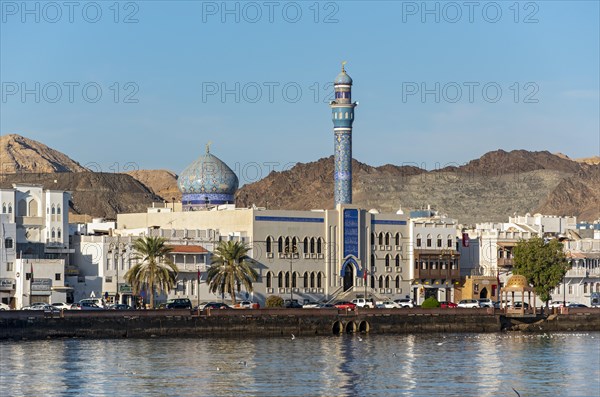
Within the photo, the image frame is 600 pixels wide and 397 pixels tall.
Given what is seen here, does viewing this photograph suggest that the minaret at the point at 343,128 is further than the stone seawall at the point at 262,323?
Yes

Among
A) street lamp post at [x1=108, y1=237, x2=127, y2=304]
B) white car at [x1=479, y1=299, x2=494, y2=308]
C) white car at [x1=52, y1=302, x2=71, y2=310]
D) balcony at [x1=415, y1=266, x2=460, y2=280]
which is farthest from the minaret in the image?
white car at [x1=52, y1=302, x2=71, y2=310]

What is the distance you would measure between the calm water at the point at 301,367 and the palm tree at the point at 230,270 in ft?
46.5

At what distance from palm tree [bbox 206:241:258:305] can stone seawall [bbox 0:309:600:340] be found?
8.47m

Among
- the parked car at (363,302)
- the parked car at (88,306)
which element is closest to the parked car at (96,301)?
the parked car at (88,306)

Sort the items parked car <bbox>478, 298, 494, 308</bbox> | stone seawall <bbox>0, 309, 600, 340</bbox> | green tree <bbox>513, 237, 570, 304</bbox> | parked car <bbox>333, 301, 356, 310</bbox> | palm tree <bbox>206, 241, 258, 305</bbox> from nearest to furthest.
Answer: stone seawall <bbox>0, 309, 600, 340</bbox>
parked car <bbox>333, 301, 356, 310</bbox>
palm tree <bbox>206, 241, 258, 305</bbox>
parked car <bbox>478, 298, 494, 308</bbox>
green tree <bbox>513, 237, 570, 304</bbox>

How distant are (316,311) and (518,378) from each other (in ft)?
109

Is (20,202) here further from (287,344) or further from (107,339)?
(287,344)

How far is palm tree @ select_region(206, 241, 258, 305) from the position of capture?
11000 centimetres

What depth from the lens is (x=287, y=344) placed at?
92.2 metres

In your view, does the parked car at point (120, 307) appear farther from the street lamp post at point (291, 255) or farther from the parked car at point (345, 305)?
the street lamp post at point (291, 255)

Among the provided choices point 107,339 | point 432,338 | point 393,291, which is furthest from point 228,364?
point 393,291

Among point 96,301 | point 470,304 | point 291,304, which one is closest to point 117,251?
point 96,301

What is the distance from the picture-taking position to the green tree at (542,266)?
400 ft

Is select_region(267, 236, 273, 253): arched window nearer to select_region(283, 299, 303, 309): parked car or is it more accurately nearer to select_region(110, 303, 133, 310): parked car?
select_region(283, 299, 303, 309): parked car
